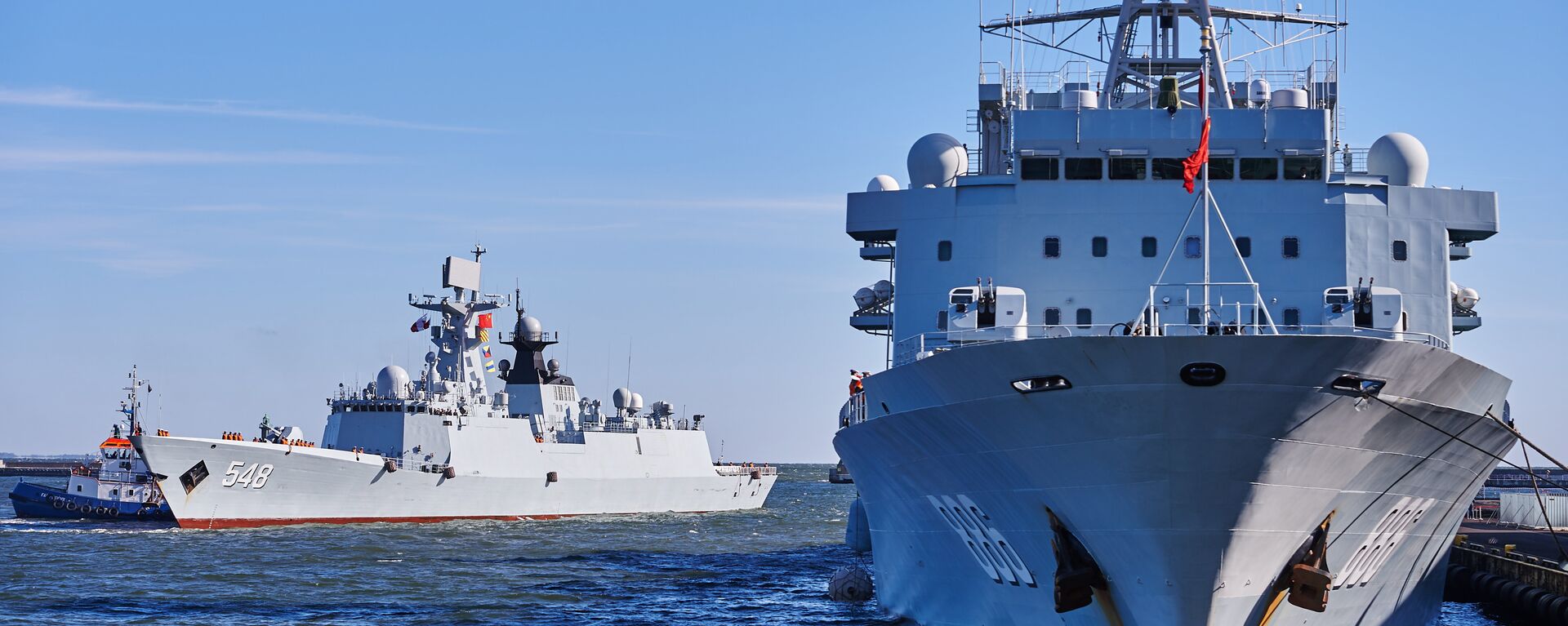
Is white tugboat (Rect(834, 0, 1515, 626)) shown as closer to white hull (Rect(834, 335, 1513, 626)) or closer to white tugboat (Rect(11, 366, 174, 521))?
white hull (Rect(834, 335, 1513, 626))

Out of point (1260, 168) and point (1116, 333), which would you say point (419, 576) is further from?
point (1260, 168)

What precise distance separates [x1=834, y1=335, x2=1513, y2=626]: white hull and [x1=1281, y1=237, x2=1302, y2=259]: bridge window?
133 inches

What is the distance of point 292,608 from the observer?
25203 mm

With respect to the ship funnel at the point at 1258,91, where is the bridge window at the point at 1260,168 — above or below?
below

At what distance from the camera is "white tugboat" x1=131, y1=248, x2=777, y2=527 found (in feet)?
142

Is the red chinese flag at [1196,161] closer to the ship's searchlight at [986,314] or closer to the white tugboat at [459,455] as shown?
the ship's searchlight at [986,314]

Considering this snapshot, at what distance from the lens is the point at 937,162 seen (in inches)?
877

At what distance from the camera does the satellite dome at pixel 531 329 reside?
61.4 meters

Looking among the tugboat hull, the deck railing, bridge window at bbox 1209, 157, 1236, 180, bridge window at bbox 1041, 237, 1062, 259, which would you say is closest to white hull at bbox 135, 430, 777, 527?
the tugboat hull

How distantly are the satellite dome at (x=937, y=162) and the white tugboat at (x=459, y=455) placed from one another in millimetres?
27274

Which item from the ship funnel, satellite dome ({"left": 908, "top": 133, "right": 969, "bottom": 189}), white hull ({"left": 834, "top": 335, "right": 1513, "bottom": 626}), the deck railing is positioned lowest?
white hull ({"left": 834, "top": 335, "right": 1513, "bottom": 626})

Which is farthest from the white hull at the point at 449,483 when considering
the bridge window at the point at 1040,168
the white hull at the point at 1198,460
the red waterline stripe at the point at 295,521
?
the white hull at the point at 1198,460

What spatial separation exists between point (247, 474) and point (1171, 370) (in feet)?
118

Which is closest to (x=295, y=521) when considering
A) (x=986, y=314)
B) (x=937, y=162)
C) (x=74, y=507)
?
(x=74, y=507)
